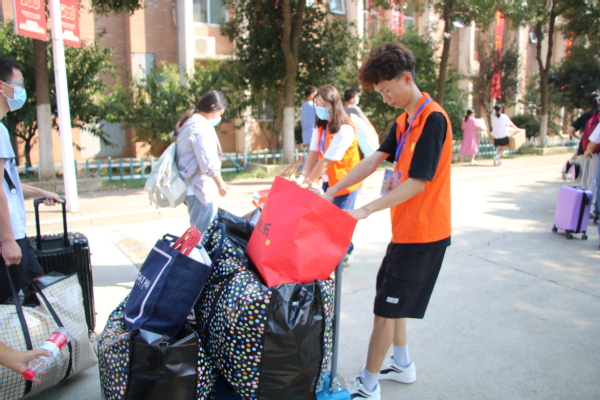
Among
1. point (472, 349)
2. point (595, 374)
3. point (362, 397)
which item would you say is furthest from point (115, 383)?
point (595, 374)

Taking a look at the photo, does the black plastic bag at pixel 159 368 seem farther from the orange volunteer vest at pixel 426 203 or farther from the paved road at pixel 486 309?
the orange volunteer vest at pixel 426 203

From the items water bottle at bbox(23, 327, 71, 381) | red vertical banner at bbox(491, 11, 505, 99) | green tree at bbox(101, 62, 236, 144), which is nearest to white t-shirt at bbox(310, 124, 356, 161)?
water bottle at bbox(23, 327, 71, 381)

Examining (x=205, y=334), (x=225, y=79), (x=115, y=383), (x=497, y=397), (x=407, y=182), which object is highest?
(x=225, y=79)

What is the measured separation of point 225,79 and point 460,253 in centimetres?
920

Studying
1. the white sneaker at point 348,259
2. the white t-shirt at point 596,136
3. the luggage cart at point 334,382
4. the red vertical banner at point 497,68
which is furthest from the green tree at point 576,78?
the luggage cart at point 334,382

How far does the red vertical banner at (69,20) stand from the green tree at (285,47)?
5463 mm

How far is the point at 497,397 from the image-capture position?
296 cm

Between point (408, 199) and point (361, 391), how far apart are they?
45.8 inches

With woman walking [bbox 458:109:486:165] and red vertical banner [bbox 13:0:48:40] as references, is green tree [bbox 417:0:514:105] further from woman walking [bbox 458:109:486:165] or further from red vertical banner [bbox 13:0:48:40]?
red vertical banner [bbox 13:0:48:40]

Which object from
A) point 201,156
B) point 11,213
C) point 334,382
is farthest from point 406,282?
point 201,156

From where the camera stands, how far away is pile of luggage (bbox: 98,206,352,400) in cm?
222

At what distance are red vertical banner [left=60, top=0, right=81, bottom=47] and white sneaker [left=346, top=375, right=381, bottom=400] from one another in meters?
7.00

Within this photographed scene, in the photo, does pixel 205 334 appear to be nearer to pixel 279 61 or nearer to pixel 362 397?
pixel 362 397

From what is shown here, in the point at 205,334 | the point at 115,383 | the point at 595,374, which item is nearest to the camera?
the point at 115,383
